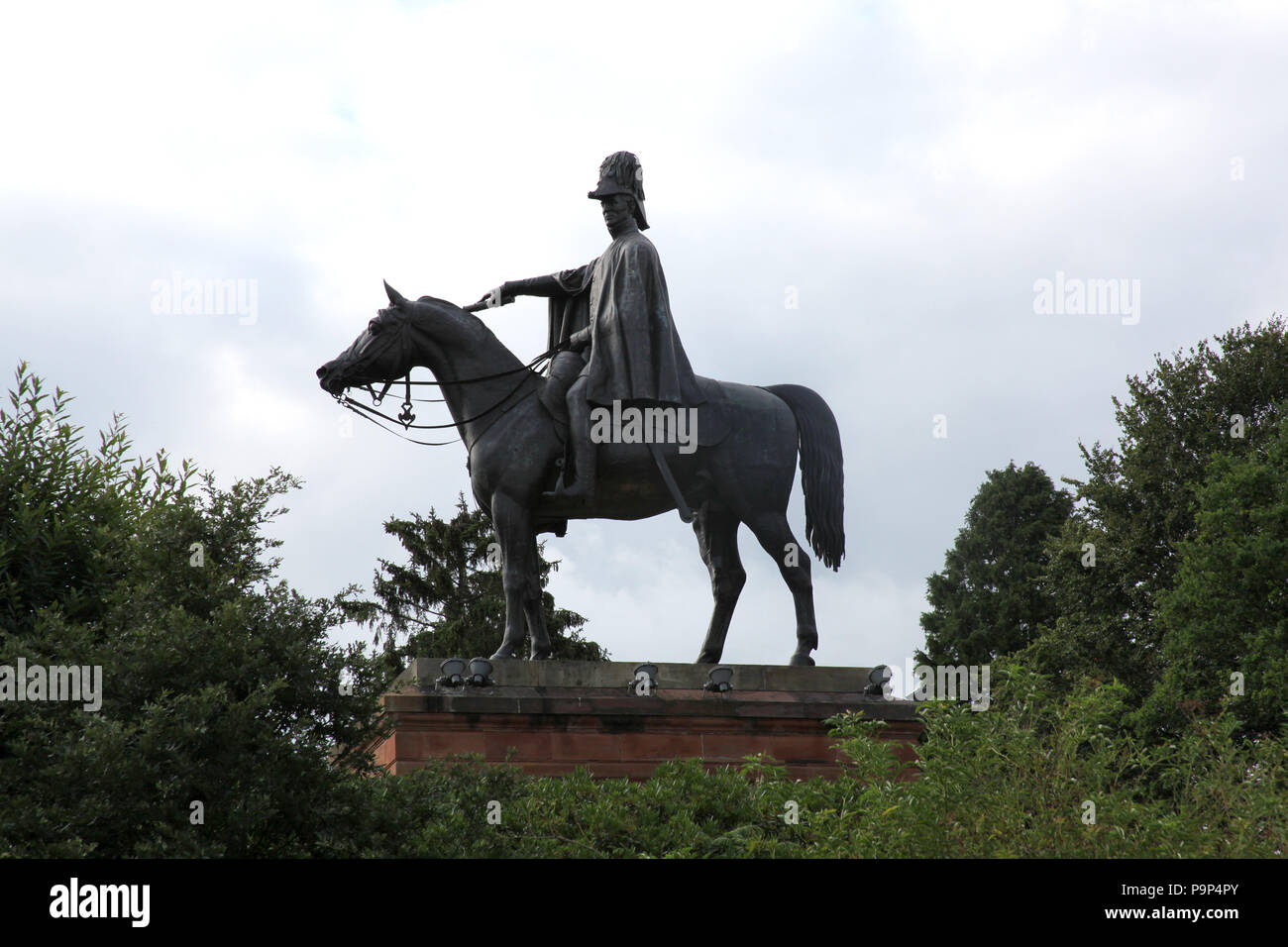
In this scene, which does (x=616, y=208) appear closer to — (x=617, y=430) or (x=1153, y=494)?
(x=617, y=430)

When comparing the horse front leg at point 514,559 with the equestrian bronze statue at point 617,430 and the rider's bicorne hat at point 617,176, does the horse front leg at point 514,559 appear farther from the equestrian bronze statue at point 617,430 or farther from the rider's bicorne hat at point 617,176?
the rider's bicorne hat at point 617,176

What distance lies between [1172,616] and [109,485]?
72.9ft

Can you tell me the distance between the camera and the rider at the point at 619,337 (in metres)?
13.1

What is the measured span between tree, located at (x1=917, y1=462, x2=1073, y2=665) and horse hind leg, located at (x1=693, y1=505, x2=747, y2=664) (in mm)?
29621

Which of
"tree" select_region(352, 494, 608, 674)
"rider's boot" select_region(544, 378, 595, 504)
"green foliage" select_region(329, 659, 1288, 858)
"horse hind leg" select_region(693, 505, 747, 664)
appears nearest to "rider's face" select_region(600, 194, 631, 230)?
"rider's boot" select_region(544, 378, 595, 504)

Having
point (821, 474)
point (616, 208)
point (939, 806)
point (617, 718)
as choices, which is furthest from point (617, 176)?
point (939, 806)

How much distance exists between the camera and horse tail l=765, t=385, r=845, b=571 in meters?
13.9

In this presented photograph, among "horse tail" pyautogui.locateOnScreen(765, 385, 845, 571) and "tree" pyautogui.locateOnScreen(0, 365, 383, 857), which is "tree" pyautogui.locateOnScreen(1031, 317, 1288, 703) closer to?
"horse tail" pyautogui.locateOnScreen(765, 385, 845, 571)

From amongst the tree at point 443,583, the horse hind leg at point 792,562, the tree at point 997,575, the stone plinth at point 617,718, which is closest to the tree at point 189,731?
the stone plinth at point 617,718

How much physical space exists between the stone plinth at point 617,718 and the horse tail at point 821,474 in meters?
1.25

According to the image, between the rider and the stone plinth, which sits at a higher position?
the rider

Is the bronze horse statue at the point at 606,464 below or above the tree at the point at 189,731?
above

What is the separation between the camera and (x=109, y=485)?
38.0ft
